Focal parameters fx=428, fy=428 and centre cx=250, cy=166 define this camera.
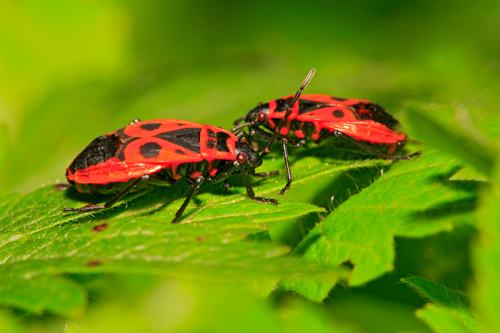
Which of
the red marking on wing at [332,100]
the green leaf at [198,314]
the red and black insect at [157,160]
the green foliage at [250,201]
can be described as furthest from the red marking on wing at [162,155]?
the red marking on wing at [332,100]

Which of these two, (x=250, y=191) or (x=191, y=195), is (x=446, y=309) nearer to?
(x=250, y=191)

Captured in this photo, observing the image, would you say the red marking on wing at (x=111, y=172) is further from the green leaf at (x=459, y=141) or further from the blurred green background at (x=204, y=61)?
the green leaf at (x=459, y=141)

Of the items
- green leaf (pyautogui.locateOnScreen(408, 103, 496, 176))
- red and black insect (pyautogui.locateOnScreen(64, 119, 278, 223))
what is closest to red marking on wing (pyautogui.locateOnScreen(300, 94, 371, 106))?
red and black insect (pyautogui.locateOnScreen(64, 119, 278, 223))

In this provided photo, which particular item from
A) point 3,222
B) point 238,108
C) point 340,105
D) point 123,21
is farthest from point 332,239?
point 123,21

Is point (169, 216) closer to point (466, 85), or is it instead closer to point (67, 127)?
point (67, 127)

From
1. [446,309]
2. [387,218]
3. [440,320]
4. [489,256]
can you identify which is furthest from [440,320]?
[489,256]

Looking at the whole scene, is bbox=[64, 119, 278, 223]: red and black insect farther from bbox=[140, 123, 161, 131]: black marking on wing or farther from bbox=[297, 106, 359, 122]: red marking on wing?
bbox=[297, 106, 359, 122]: red marking on wing
